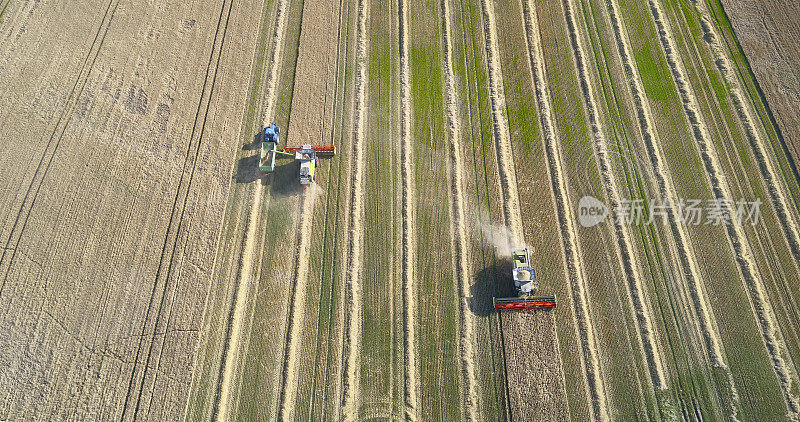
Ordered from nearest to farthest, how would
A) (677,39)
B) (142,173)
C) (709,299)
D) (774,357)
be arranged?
1. (774,357)
2. (709,299)
3. (142,173)
4. (677,39)

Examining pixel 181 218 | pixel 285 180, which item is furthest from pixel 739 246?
pixel 181 218

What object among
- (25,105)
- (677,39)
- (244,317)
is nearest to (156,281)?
(244,317)

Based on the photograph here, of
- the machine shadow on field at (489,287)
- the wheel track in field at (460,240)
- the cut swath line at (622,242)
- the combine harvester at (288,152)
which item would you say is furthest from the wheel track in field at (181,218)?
the cut swath line at (622,242)

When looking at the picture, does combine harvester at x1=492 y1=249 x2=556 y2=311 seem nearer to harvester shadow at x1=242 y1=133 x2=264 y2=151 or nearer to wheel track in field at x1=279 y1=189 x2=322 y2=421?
wheel track in field at x1=279 y1=189 x2=322 y2=421

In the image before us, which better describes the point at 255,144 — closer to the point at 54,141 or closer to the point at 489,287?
the point at 54,141

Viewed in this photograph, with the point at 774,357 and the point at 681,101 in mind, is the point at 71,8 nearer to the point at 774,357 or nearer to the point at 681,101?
the point at 681,101

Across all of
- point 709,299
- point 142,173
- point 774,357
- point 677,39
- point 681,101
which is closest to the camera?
point 774,357
